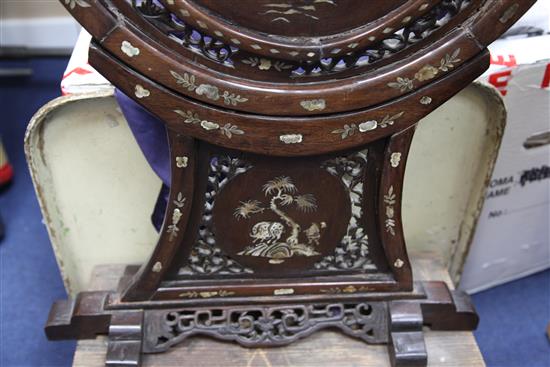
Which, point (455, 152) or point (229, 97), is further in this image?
point (455, 152)

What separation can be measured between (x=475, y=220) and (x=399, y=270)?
249 mm

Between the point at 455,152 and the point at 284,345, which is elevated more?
the point at 455,152

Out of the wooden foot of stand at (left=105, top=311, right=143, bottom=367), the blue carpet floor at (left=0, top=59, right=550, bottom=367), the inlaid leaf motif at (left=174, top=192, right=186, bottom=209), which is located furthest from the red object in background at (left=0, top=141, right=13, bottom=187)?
the inlaid leaf motif at (left=174, top=192, right=186, bottom=209)

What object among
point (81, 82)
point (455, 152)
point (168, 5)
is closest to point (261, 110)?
point (168, 5)

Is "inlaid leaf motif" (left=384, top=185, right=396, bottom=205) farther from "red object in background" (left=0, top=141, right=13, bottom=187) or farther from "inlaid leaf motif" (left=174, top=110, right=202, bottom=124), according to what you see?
"red object in background" (left=0, top=141, right=13, bottom=187)

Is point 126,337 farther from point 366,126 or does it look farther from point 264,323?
point 366,126

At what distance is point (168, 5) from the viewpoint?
0.69 meters

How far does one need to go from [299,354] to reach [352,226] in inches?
8.3

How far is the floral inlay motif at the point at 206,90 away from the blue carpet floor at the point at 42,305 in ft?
2.46

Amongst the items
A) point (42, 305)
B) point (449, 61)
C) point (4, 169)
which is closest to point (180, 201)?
point (449, 61)

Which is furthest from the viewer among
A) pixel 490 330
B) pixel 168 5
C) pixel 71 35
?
pixel 71 35

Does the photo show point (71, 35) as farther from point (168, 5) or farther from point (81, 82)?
point (168, 5)

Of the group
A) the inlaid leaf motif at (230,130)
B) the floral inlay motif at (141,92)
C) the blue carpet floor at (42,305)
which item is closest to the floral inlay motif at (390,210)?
the inlaid leaf motif at (230,130)

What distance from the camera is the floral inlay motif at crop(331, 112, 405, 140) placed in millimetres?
789
